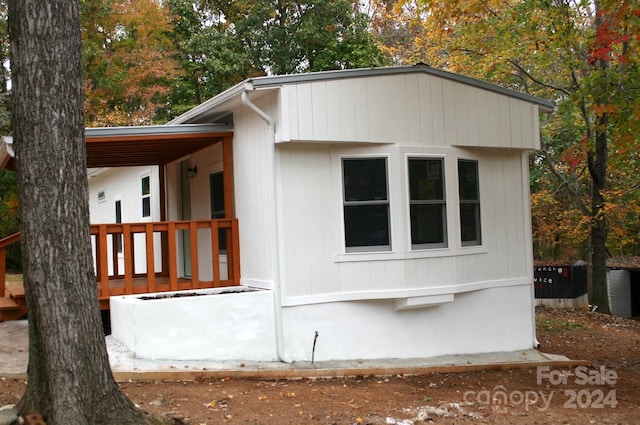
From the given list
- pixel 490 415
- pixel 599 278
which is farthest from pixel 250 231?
pixel 599 278

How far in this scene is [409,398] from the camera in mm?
7348

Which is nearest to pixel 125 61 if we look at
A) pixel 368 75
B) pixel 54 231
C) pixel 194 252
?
pixel 194 252

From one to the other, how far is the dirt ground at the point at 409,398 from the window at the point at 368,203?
185cm

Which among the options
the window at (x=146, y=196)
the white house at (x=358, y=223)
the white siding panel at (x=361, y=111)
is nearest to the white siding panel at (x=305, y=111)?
the white house at (x=358, y=223)

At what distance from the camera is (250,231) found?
9359 millimetres

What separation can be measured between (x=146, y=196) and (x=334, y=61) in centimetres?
Answer: 1078

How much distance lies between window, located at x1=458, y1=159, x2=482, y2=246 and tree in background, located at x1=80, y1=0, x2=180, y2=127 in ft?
47.0

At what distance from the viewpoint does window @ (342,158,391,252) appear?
9.14 metres

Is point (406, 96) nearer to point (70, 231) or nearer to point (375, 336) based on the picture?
point (375, 336)

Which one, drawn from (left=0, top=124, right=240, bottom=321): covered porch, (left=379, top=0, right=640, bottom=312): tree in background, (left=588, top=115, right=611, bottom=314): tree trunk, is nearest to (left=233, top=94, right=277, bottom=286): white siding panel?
(left=0, top=124, right=240, bottom=321): covered porch

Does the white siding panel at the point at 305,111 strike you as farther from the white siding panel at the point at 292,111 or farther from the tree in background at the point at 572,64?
the tree in background at the point at 572,64

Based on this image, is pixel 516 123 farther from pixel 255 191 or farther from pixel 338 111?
pixel 255 191

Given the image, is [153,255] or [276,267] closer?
[276,267]

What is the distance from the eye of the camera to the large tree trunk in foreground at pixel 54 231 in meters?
4.79
